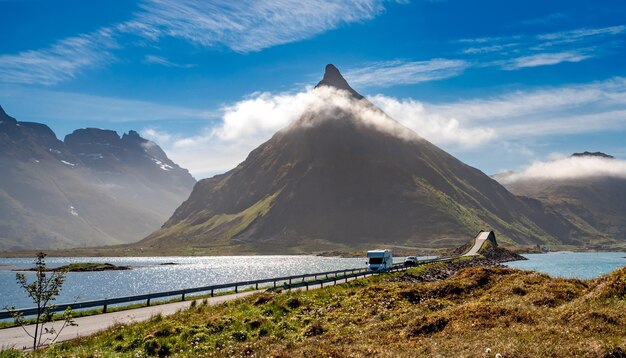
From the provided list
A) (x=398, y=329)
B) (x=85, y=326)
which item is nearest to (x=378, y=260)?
(x=85, y=326)

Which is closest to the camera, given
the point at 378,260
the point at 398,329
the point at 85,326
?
the point at 398,329

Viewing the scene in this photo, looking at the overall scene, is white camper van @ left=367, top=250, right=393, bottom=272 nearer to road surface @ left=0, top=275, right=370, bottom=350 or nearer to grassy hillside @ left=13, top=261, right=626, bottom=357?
road surface @ left=0, top=275, right=370, bottom=350

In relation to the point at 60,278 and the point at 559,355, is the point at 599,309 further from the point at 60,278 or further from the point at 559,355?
the point at 60,278

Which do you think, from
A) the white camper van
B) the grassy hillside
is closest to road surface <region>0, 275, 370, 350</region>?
the grassy hillside

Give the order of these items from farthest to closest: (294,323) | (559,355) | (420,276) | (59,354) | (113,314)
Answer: (420,276) < (113,314) < (294,323) < (59,354) < (559,355)

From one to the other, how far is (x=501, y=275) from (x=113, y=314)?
117 feet

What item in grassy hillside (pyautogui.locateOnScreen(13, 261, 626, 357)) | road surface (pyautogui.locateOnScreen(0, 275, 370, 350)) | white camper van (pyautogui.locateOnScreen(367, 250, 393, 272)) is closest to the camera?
grassy hillside (pyautogui.locateOnScreen(13, 261, 626, 357))

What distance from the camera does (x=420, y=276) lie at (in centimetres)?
8475

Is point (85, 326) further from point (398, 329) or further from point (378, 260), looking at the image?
point (378, 260)

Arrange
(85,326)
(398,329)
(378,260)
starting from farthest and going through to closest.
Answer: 1. (378,260)
2. (85,326)
3. (398,329)

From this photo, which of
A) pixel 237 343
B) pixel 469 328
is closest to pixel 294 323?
pixel 237 343

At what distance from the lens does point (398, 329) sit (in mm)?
26391

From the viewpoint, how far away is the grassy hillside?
2070 cm

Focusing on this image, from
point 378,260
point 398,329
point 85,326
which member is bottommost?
point 378,260
